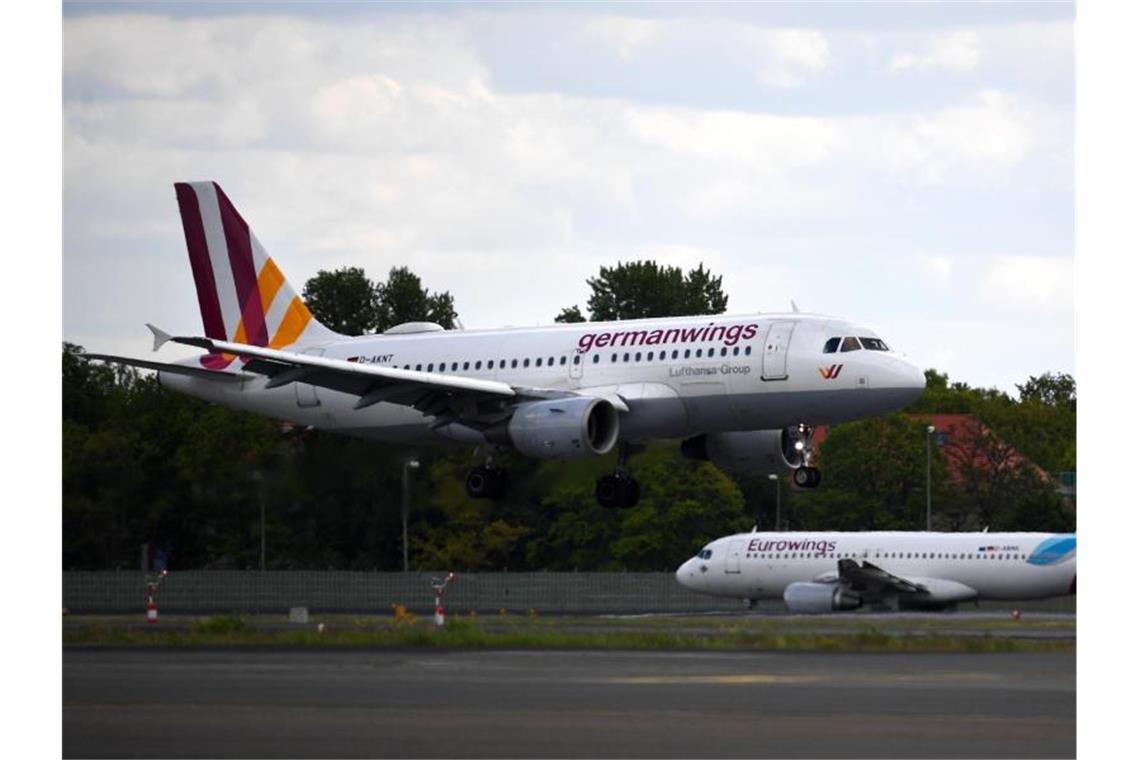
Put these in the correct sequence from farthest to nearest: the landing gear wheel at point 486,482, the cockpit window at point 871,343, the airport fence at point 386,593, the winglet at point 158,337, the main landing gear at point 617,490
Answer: the airport fence at point 386,593
the landing gear wheel at point 486,482
the main landing gear at point 617,490
the cockpit window at point 871,343
the winglet at point 158,337

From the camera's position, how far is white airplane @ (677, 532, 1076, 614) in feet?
279

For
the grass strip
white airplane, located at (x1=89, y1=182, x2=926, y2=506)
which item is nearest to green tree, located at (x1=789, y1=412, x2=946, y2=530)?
white airplane, located at (x1=89, y1=182, x2=926, y2=506)

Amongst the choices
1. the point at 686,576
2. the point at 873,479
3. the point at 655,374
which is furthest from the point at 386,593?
the point at 873,479

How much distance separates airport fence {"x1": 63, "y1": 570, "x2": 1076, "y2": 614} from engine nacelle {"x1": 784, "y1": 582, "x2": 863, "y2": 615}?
11.2 feet

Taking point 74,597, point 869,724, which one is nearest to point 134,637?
point 74,597

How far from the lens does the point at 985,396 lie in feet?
438

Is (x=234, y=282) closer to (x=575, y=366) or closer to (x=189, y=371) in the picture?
(x=189, y=371)

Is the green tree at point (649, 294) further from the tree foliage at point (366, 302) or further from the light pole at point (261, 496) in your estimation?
the light pole at point (261, 496)

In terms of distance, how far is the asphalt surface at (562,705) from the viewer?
118ft

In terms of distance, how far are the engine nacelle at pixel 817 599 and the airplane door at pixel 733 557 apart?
2.50 metres

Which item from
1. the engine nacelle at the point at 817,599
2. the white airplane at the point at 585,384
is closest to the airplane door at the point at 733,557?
the engine nacelle at the point at 817,599

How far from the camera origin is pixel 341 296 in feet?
314

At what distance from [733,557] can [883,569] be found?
5334 mm
